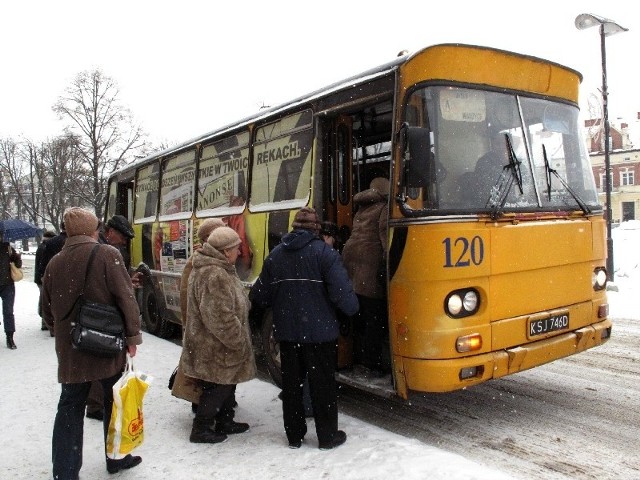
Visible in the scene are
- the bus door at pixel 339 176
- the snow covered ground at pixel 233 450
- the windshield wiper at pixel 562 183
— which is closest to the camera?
the snow covered ground at pixel 233 450

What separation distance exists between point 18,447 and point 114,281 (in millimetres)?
→ 1954

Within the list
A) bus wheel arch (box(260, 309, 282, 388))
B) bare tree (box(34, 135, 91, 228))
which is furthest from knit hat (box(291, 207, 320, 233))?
bare tree (box(34, 135, 91, 228))

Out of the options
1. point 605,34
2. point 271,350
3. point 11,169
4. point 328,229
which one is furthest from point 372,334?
point 11,169

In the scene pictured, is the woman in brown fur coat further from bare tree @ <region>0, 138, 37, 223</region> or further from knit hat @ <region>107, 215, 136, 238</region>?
bare tree @ <region>0, 138, 37, 223</region>

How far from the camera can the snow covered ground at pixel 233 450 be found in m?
4.19

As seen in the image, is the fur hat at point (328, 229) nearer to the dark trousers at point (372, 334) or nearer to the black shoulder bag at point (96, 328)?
the dark trousers at point (372, 334)

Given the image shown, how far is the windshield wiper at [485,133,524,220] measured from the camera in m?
4.80

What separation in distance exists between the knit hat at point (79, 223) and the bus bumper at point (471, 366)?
96.9 inches

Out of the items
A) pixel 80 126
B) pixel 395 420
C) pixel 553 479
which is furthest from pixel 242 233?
pixel 80 126

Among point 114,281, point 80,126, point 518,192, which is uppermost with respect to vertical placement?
point 80,126

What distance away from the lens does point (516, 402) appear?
582cm

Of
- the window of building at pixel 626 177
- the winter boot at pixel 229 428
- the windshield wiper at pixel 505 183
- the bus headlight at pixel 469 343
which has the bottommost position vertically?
the winter boot at pixel 229 428

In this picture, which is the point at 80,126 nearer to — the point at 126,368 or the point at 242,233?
the point at 242,233

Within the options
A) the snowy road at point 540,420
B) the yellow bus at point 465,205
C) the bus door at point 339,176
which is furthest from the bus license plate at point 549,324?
the bus door at point 339,176
